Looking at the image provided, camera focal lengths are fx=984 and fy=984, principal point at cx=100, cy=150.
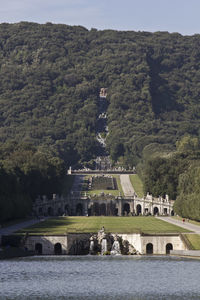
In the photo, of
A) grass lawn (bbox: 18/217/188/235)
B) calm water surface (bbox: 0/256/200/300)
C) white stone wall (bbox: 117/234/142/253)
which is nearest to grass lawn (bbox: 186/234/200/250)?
grass lawn (bbox: 18/217/188/235)

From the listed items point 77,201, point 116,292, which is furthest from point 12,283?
point 77,201

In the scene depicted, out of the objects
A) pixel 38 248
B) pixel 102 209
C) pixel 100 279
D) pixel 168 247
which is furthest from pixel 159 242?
pixel 102 209

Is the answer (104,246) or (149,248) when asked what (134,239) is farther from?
(104,246)

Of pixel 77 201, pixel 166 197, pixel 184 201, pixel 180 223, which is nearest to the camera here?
pixel 180 223

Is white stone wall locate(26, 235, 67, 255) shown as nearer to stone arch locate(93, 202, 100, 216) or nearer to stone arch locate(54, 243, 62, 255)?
stone arch locate(54, 243, 62, 255)

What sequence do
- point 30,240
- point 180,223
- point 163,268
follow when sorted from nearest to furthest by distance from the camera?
1. point 163,268
2. point 30,240
3. point 180,223

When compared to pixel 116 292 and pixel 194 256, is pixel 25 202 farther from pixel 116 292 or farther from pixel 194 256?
pixel 116 292

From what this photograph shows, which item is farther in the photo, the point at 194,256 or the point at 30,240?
the point at 30,240
